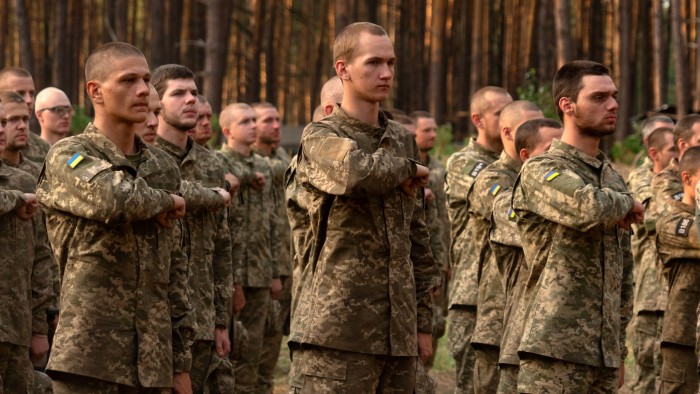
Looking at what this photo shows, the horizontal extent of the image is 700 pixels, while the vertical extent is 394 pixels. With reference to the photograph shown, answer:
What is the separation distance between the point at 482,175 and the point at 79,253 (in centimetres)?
365

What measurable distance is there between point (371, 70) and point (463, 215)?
377 cm

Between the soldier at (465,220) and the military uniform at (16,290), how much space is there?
3.04 metres

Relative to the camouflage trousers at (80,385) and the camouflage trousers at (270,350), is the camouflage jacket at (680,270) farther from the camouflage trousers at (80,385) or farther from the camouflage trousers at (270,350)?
the camouflage trousers at (80,385)

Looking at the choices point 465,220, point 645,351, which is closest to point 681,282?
point 645,351

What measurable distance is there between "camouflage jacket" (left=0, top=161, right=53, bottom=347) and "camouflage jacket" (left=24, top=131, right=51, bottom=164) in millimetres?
1351

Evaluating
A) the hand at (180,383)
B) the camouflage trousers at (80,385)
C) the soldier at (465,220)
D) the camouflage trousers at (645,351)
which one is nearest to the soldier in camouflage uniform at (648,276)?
the camouflage trousers at (645,351)

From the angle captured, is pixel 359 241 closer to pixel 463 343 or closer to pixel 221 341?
pixel 221 341

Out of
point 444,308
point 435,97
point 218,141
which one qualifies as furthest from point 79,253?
point 435,97

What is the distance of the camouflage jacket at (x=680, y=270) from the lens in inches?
324

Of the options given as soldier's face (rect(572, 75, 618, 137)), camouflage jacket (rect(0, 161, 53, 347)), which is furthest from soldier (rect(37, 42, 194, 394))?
soldier's face (rect(572, 75, 618, 137))

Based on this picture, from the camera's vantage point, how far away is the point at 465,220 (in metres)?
9.66

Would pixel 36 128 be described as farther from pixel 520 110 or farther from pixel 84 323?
pixel 84 323

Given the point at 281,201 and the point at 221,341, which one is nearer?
the point at 221,341

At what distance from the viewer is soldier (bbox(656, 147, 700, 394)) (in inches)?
325
